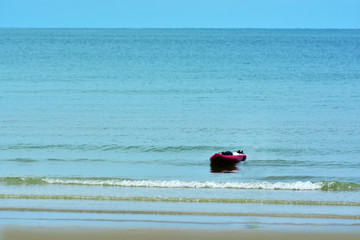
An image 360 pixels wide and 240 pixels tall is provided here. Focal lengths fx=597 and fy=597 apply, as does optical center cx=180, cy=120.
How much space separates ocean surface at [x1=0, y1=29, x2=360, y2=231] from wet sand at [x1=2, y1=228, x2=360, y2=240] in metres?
0.59

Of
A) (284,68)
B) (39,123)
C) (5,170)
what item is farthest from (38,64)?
(5,170)

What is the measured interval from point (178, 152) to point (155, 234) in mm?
11023

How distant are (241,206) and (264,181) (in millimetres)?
3857

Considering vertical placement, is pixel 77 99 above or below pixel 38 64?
below

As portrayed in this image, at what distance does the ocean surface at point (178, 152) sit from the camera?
1545 cm

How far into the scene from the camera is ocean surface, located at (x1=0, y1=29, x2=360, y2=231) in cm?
1545

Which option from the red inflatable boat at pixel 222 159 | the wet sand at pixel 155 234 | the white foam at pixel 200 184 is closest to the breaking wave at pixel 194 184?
the white foam at pixel 200 184

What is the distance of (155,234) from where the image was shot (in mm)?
13195

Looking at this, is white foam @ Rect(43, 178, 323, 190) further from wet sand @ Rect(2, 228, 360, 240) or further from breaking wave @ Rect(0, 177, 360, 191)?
wet sand @ Rect(2, 228, 360, 240)

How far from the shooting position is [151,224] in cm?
1407

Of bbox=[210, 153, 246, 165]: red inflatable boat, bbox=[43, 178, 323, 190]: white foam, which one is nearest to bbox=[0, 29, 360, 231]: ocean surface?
bbox=[43, 178, 323, 190]: white foam

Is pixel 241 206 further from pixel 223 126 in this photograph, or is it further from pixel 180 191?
pixel 223 126

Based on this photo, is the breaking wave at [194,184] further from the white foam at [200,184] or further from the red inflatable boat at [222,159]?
the red inflatable boat at [222,159]

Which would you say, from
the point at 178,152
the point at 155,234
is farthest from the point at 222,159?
the point at 155,234
